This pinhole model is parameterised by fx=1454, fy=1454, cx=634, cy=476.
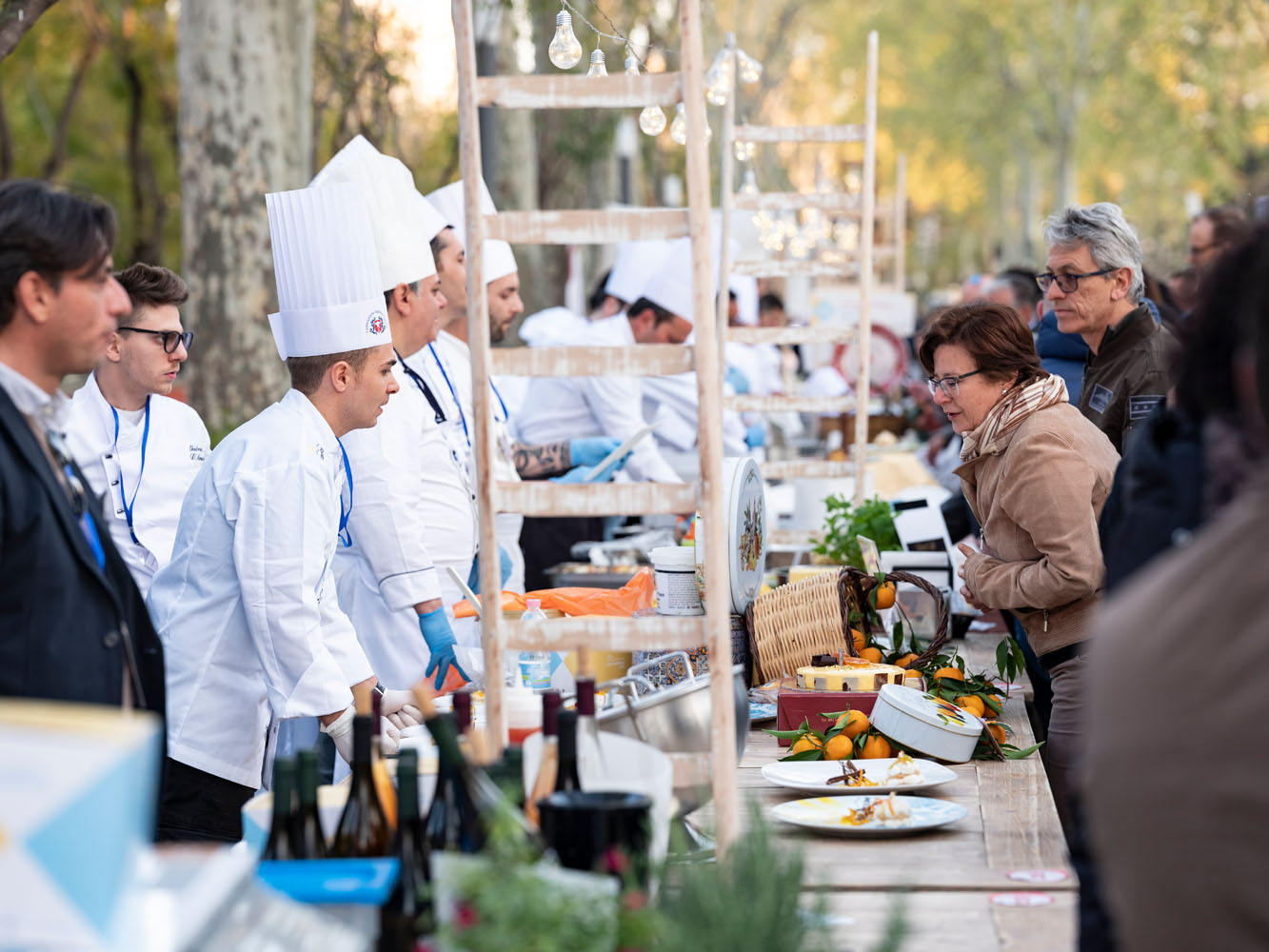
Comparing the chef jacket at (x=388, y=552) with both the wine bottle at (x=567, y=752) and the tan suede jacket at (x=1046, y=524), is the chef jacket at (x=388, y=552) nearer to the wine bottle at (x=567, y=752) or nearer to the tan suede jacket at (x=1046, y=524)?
the tan suede jacket at (x=1046, y=524)

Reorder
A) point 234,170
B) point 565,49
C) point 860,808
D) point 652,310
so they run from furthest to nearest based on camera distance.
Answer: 1. point 234,170
2. point 652,310
3. point 565,49
4. point 860,808

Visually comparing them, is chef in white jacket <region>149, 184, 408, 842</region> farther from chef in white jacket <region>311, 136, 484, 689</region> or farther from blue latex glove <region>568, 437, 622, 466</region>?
blue latex glove <region>568, 437, 622, 466</region>

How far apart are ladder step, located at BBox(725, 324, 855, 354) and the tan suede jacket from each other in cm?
240

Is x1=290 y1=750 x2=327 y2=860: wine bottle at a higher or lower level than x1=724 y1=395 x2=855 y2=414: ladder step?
higher

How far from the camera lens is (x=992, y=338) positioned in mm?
3857

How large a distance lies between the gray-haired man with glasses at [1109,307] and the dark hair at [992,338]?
0.83 metres

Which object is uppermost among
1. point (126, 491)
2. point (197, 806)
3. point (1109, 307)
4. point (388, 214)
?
point (388, 214)

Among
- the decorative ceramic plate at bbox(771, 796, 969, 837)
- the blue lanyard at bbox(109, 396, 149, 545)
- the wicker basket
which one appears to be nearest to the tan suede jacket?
the wicker basket

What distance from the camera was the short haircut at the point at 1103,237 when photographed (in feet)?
15.3

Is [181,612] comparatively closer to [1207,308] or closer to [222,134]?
[1207,308]

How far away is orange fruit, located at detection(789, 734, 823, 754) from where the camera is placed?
3.35 metres

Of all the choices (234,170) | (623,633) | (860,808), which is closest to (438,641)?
(860,808)

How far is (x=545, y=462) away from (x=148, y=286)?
2.30 m

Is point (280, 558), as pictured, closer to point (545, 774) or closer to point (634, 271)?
point (545, 774)
